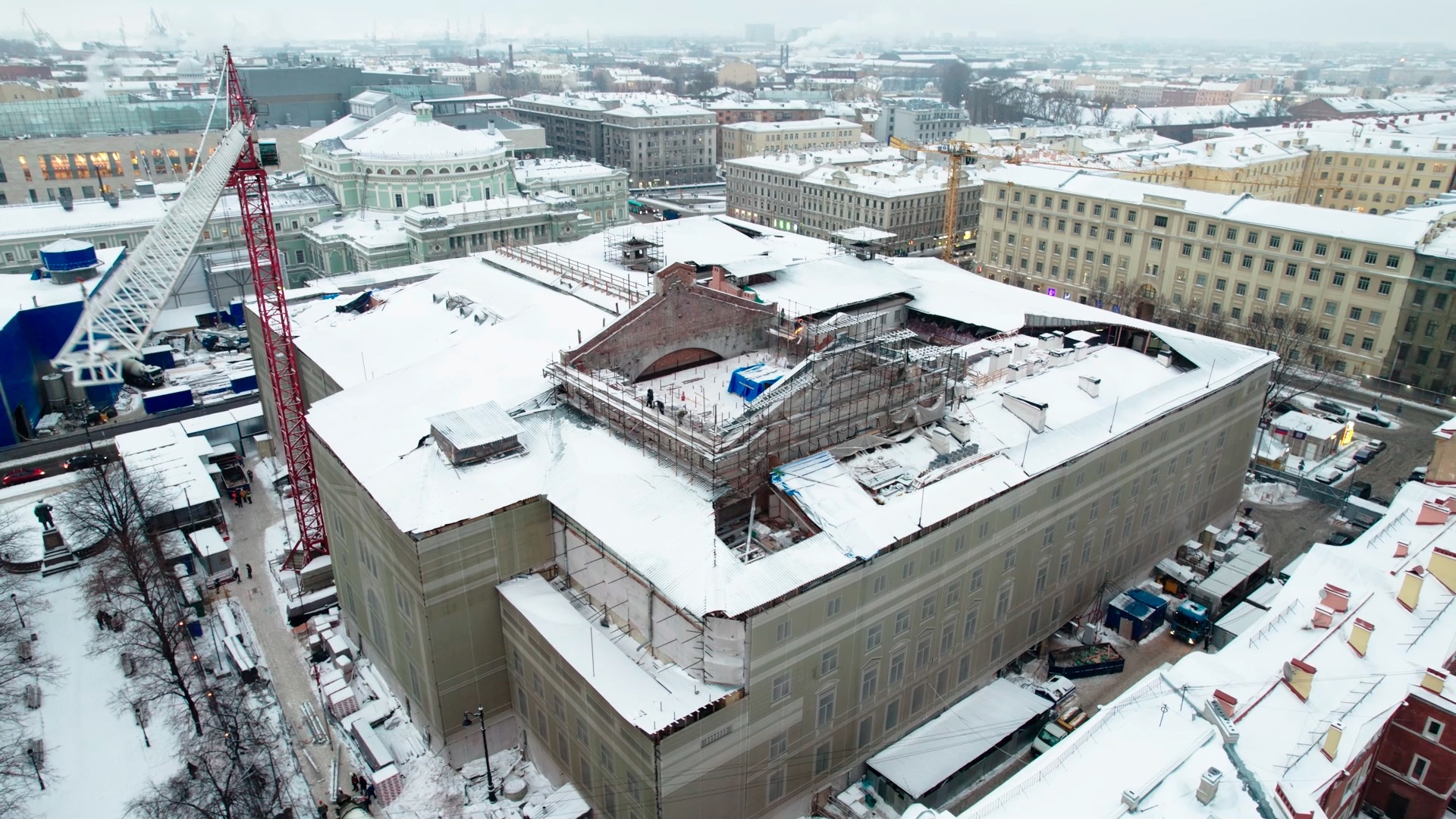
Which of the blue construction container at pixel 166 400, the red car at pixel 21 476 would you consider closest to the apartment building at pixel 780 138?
the blue construction container at pixel 166 400

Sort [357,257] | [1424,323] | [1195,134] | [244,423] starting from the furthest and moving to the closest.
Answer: [1195,134], [357,257], [1424,323], [244,423]

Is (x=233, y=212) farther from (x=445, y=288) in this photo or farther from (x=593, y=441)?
(x=593, y=441)

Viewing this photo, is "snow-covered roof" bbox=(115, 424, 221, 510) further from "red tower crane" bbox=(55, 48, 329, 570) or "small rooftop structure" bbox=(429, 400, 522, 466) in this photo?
"small rooftop structure" bbox=(429, 400, 522, 466)

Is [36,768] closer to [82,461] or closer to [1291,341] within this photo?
[82,461]

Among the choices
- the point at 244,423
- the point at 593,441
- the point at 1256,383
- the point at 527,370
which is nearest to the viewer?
the point at 593,441

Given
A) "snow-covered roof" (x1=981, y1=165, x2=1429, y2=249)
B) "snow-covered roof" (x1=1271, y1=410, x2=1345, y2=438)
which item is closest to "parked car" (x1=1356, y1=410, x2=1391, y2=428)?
"snow-covered roof" (x1=1271, y1=410, x2=1345, y2=438)

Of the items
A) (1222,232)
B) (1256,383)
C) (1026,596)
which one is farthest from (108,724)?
(1222,232)

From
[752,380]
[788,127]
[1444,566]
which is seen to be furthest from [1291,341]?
[788,127]
